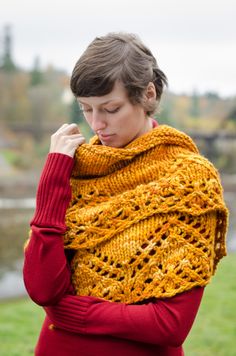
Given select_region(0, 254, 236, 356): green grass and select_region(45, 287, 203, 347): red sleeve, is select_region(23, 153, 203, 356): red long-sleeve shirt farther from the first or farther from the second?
select_region(0, 254, 236, 356): green grass

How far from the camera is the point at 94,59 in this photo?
1501 millimetres

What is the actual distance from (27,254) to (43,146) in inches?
800

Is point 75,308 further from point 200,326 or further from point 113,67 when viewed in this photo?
point 200,326

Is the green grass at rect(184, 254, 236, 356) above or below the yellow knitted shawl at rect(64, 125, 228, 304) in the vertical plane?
below

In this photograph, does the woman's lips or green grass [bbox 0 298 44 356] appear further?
green grass [bbox 0 298 44 356]

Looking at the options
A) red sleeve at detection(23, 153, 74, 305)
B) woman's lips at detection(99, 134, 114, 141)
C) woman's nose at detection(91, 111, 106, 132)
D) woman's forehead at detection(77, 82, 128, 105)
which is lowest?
red sleeve at detection(23, 153, 74, 305)

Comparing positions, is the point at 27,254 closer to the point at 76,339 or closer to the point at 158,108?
the point at 76,339

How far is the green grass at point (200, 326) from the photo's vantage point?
4293 mm

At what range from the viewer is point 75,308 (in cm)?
152

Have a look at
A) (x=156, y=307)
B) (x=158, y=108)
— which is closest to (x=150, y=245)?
(x=156, y=307)

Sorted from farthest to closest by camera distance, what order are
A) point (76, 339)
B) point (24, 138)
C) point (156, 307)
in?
point (24, 138)
point (76, 339)
point (156, 307)

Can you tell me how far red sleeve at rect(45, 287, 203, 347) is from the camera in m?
1.44

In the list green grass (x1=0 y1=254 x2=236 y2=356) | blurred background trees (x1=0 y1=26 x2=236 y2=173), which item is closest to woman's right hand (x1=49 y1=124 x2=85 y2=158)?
green grass (x1=0 y1=254 x2=236 y2=356)

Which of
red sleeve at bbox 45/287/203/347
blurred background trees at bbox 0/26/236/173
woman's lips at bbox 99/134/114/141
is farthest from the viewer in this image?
blurred background trees at bbox 0/26/236/173
